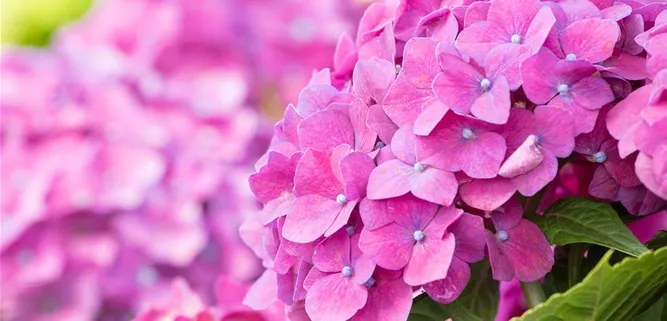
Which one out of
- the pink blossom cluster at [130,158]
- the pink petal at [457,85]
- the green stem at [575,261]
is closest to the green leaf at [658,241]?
the green stem at [575,261]

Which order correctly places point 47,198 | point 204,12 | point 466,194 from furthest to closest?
1. point 204,12
2. point 47,198
3. point 466,194

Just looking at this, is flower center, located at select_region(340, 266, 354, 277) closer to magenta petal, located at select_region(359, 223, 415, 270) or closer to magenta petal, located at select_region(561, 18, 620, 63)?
magenta petal, located at select_region(359, 223, 415, 270)

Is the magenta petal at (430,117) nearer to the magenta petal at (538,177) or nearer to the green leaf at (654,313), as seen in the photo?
the magenta petal at (538,177)

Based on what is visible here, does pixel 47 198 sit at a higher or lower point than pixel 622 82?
lower

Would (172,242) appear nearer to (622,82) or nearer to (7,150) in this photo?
(7,150)


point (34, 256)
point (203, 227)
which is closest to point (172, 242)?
point (203, 227)

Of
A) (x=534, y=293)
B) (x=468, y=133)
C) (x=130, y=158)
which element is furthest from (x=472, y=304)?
(x=130, y=158)
